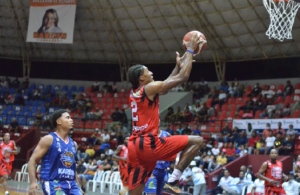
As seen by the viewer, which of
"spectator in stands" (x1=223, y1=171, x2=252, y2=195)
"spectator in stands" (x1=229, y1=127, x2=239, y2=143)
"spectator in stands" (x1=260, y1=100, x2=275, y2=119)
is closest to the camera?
"spectator in stands" (x1=223, y1=171, x2=252, y2=195)

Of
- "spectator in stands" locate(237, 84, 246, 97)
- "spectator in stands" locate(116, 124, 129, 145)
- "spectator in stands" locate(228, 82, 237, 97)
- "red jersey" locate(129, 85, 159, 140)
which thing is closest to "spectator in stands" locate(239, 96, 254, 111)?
"spectator in stands" locate(237, 84, 246, 97)

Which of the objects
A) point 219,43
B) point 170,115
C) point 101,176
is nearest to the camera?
point 101,176

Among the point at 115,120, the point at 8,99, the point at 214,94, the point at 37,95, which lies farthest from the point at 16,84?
the point at 214,94

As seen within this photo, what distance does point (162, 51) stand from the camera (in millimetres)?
28969

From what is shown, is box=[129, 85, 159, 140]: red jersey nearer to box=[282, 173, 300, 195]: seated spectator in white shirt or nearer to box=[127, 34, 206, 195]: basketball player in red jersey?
box=[127, 34, 206, 195]: basketball player in red jersey

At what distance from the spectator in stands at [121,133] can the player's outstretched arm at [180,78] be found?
55.2ft

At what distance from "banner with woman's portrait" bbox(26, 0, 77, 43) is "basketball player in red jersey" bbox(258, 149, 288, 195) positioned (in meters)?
17.6

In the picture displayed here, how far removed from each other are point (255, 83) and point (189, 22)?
17.5ft

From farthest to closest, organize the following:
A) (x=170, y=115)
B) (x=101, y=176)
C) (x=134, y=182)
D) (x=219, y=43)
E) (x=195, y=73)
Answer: (x=195, y=73) → (x=219, y=43) → (x=170, y=115) → (x=101, y=176) → (x=134, y=182)

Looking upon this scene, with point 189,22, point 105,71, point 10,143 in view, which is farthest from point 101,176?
point 105,71

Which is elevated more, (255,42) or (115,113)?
(255,42)

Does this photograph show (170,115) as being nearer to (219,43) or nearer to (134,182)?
(219,43)

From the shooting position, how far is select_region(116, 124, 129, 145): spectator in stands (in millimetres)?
22312

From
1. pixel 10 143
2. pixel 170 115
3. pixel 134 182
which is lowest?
pixel 134 182
